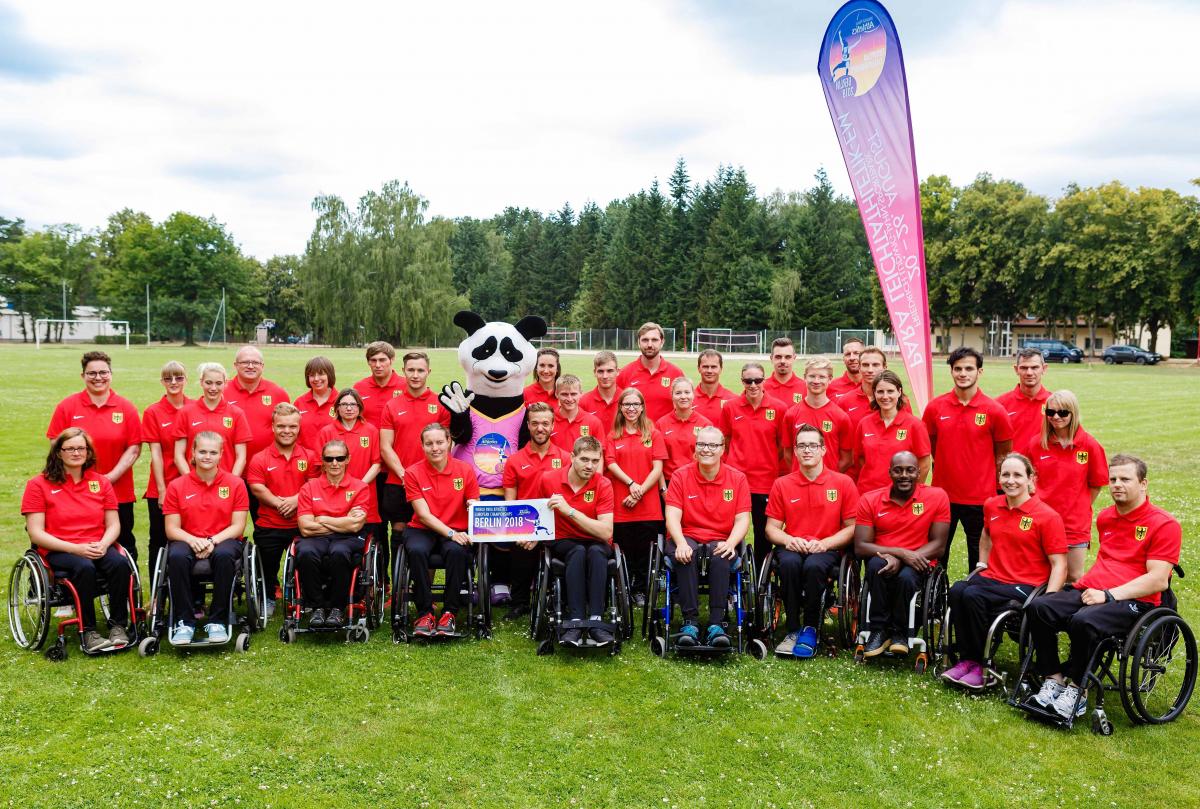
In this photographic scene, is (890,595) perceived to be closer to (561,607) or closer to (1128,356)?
(561,607)

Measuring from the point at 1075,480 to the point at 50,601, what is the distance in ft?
19.4

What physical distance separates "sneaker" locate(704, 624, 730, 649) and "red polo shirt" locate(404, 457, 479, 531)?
169 centimetres

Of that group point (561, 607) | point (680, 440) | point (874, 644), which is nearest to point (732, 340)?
point (680, 440)

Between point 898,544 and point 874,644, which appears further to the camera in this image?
point 898,544

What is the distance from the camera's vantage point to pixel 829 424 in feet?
19.3

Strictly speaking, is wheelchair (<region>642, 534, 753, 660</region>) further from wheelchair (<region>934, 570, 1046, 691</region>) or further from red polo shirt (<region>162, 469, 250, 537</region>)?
red polo shirt (<region>162, 469, 250, 537</region>)

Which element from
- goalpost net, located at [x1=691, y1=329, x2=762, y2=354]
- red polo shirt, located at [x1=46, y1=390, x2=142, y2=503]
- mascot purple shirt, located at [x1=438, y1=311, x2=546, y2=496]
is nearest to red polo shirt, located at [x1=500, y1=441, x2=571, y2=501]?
mascot purple shirt, located at [x1=438, y1=311, x2=546, y2=496]

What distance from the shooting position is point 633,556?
19.2 feet

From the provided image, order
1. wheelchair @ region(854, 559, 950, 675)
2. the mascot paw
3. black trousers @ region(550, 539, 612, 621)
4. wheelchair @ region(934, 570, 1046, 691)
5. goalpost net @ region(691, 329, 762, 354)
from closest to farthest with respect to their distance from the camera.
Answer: wheelchair @ region(934, 570, 1046, 691)
wheelchair @ region(854, 559, 950, 675)
black trousers @ region(550, 539, 612, 621)
the mascot paw
goalpost net @ region(691, 329, 762, 354)

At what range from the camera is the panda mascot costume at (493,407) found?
6.12 m

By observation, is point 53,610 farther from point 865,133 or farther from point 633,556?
point 865,133

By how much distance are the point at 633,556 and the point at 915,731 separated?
223 cm

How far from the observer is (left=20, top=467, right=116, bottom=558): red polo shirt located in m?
4.97

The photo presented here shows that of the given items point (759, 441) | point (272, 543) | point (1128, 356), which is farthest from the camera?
point (1128, 356)
